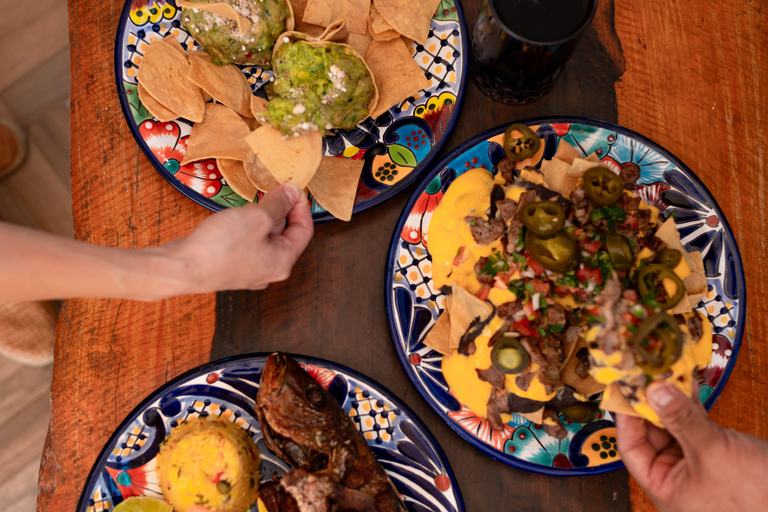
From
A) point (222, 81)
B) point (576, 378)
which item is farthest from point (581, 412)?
point (222, 81)

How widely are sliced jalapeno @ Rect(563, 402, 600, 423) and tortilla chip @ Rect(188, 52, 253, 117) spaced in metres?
1.53

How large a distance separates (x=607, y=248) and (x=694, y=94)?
2.71 feet

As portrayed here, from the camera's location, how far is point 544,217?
150cm

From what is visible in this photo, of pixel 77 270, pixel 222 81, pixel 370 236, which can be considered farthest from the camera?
pixel 370 236

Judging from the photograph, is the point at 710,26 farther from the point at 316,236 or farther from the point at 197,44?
the point at 197,44

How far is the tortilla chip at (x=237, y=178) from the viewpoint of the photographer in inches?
66.6

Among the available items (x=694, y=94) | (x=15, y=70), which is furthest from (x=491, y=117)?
(x=15, y=70)

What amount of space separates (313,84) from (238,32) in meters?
0.32

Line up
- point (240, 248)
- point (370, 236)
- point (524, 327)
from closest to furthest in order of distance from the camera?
point (240, 248) → point (524, 327) → point (370, 236)

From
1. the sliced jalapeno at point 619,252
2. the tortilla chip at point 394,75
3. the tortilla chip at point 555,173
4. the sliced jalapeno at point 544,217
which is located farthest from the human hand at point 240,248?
the sliced jalapeno at point 619,252

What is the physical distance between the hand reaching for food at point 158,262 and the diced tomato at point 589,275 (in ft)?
3.02

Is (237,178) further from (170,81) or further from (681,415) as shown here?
(681,415)

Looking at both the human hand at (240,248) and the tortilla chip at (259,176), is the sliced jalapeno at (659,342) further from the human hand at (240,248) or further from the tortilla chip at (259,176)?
the tortilla chip at (259,176)

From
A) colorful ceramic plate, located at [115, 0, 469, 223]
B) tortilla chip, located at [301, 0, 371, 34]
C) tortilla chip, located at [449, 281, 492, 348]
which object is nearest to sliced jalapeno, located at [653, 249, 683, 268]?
tortilla chip, located at [449, 281, 492, 348]
